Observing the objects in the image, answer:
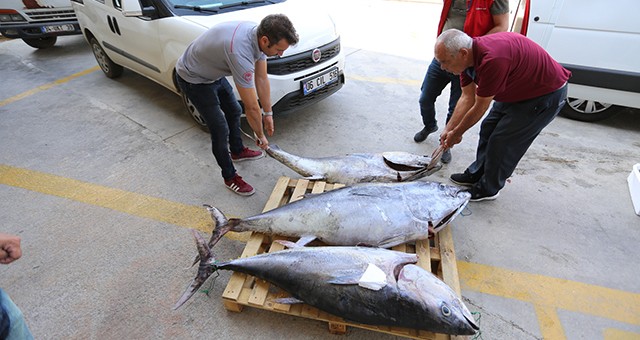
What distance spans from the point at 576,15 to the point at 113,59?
6.31 metres

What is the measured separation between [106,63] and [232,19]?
3.19m

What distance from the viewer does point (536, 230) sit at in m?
3.04

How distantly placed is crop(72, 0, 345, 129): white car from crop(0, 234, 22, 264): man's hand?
2.69 metres

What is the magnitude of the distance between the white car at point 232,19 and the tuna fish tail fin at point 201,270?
75.4 inches

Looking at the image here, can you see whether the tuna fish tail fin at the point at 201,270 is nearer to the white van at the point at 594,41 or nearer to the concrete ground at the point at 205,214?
the concrete ground at the point at 205,214

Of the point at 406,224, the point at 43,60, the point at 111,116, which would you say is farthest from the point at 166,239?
the point at 43,60

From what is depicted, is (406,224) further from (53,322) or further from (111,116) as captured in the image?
(111,116)

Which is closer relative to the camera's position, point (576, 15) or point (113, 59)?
point (576, 15)

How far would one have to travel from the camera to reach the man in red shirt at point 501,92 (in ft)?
7.97

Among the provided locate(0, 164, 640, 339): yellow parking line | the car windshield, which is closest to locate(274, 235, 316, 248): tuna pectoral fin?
locate(0, 164, 640, 339): yellow parking line

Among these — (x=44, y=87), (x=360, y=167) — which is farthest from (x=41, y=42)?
(x=360, y=167)

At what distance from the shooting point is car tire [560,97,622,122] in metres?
4.45

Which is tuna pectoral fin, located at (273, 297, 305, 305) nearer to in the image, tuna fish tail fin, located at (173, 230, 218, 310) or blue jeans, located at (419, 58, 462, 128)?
tuna fish tail fin, located at (173, 230, 218, 310)

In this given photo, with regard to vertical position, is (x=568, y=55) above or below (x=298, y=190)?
above
